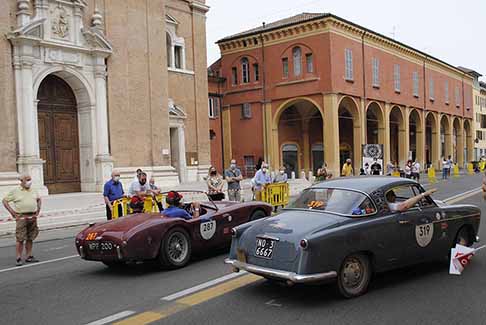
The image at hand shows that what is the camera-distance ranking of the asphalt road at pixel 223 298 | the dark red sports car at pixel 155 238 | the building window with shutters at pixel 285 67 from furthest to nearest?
the building window with shutters at pixel 285 67, the dark red sports car at pixel 155 238, the asphalt road at pixel 223 298

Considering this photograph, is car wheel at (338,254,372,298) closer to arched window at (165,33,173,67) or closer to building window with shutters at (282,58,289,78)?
arched window at (165,33,173,67)

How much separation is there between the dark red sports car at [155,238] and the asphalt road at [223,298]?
30cm

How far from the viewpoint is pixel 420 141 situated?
53344mm

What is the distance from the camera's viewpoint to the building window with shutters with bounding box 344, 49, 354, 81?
3869 centimetres

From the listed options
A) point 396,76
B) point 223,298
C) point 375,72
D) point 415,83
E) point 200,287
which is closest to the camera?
point 223,298

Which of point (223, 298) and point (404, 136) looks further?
point (404, 136)

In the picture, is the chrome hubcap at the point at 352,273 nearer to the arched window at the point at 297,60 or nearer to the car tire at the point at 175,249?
the car tire at the point at 175,249

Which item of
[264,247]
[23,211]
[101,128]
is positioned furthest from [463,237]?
[101,128]

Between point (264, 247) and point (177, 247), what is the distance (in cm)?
242

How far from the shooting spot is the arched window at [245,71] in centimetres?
4203

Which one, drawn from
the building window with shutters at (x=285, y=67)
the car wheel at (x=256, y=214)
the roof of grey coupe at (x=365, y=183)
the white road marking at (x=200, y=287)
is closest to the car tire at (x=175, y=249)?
the white road marking at (x=200, y=287)

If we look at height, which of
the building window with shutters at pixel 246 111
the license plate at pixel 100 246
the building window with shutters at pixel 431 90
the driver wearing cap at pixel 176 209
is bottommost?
the license plate at pixel 100 246

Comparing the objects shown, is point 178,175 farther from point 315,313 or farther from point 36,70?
point 315,313

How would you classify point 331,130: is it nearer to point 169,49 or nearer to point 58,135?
point 169,49
